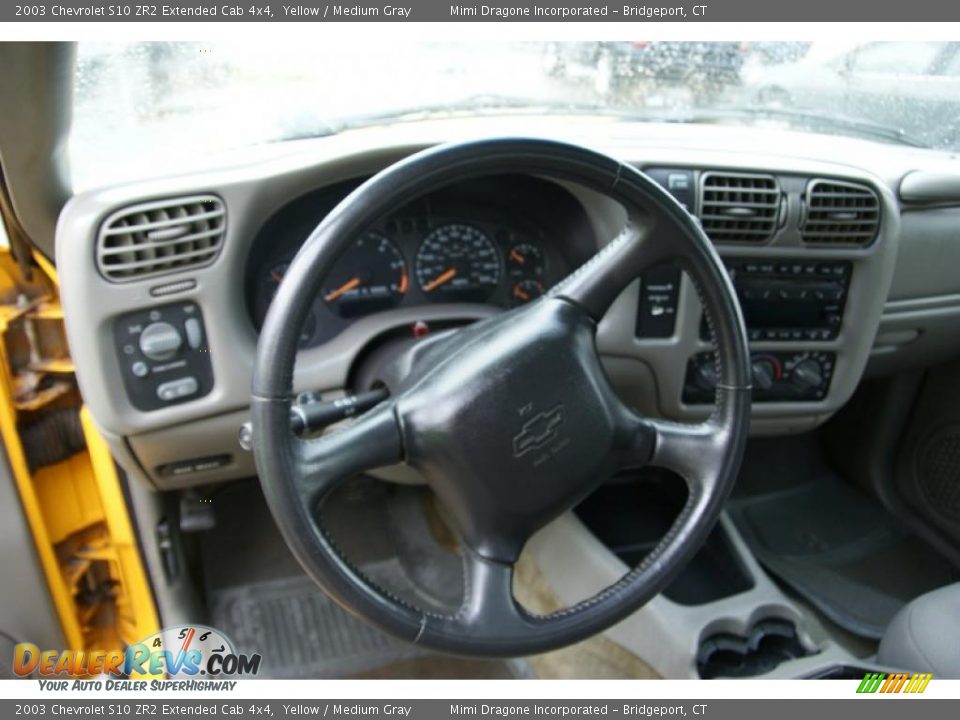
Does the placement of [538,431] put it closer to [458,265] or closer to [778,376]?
[458,265]

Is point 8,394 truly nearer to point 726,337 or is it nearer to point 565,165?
point 565,165

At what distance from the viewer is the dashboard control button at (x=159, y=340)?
48.8 inches

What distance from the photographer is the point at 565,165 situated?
38.4 inches

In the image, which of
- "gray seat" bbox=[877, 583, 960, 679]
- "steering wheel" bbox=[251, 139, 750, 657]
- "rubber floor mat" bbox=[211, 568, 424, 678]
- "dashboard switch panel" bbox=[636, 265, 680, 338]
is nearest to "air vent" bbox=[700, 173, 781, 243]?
"dashboard switch panel" bbox=[636, 265, 680, 338]

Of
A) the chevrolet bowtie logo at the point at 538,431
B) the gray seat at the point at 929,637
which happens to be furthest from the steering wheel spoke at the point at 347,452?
the gray seat at the point at 929,637

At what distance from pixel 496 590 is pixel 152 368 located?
0.67m

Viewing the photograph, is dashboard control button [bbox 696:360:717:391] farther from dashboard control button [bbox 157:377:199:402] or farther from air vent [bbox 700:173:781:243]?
dashboard control button [bbox 157:377:199:402]

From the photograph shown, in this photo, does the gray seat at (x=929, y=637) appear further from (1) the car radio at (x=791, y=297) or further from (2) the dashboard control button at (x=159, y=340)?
(2) the dashboard control button at (x=159, y=340)

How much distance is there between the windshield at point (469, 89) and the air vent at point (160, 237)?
0.09 metres

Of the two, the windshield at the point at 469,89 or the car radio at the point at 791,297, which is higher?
the windshield at the point at 469,89

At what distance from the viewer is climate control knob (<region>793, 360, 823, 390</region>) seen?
1.63m

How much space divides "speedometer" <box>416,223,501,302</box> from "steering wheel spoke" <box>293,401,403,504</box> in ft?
1.54

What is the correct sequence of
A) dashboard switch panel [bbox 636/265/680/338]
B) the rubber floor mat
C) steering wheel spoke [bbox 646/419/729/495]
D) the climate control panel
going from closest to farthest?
steering wheel spoke [bbox 646/419/729/495] < dashboard switch panel [bbox 636/265/680/338] < the climate control panel < the rubber floor mat
